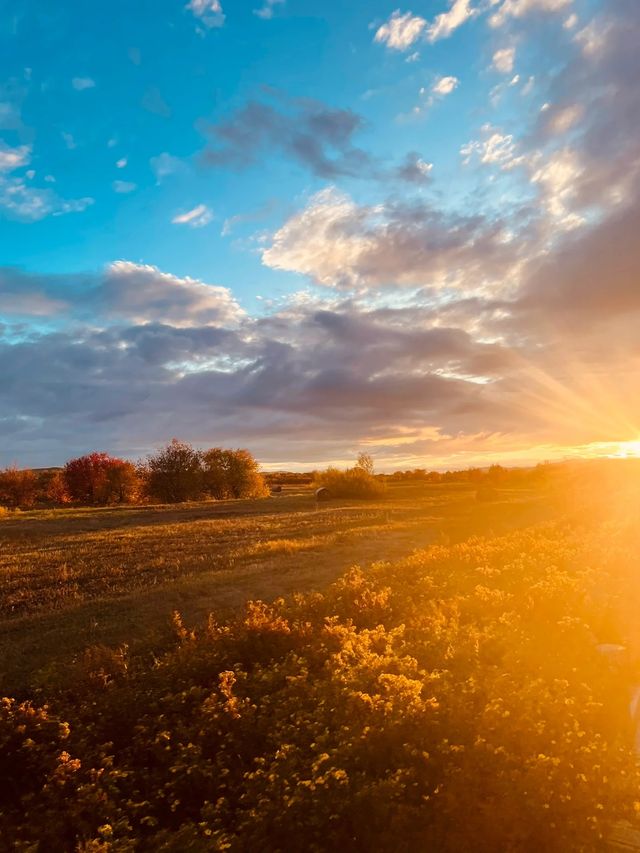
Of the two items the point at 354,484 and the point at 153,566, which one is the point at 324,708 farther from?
the point at 354,484

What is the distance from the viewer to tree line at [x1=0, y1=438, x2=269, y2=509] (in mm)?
74688

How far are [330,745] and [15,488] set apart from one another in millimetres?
83652

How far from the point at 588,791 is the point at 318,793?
9.22ft

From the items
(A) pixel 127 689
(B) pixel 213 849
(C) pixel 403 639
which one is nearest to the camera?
(B) pixel 213 849

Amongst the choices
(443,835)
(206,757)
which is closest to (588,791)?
(443,835)

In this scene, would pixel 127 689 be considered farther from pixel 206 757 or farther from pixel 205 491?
pixel 205 491

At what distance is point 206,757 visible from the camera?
25.7 feet

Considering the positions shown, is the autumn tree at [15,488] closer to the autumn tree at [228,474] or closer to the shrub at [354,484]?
the autumn tree at [228,474]

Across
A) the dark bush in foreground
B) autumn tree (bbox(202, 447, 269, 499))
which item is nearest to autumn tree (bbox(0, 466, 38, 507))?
autumn tree (bbox(202, 447, 269, 499))

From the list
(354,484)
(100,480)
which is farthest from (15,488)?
(354,484)

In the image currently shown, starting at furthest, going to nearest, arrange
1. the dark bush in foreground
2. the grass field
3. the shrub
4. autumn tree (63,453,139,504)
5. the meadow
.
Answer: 1. autumn tree (63,453,139,504)
2. the shrub
3. the grass field
4. the meadow
5. the dark bush in foreground

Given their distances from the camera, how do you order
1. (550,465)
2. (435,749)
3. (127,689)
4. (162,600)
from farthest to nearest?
(550,465), (162,600), (127,689), (435,749)

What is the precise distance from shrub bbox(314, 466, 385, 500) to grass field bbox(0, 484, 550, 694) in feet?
89.8

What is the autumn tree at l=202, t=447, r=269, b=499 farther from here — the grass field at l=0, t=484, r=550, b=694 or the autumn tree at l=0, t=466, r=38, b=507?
the grass field at l=0, t=484, r=550, b=694
